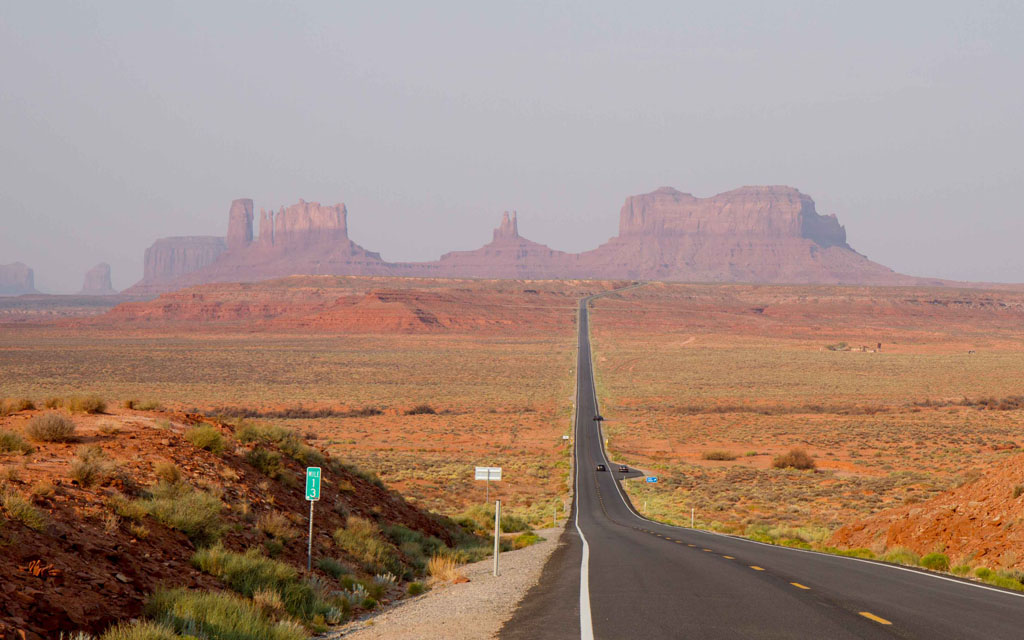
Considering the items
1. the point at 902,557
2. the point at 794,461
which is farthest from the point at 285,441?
the point at 794,461

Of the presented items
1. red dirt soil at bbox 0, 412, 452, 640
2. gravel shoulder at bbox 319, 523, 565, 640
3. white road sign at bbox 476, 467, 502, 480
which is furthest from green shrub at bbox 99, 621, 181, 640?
white road sign at bbox 476, 467, 502, 480

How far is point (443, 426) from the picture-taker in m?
64.9

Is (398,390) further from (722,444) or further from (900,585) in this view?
(900,585)

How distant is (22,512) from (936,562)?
591 inches

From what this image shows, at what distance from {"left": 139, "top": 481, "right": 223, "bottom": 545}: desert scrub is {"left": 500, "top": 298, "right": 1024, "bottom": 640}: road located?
15.3 feet

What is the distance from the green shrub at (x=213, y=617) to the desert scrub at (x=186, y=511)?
1.92 meters

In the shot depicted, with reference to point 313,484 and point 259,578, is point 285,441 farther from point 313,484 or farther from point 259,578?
point 259,578

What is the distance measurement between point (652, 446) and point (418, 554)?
46.1 meters

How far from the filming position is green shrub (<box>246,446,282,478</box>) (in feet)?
50.2

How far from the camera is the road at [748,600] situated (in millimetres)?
7641

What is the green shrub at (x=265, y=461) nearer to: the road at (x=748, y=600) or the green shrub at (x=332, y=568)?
the green shrub at (x=332, y=568)

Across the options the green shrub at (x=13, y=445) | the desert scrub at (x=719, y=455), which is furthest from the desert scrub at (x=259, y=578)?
the desert scrub at (x=719, y=455)

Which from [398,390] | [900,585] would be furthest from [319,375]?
[900,585]

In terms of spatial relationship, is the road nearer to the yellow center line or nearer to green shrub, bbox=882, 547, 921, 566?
the yellow center line
